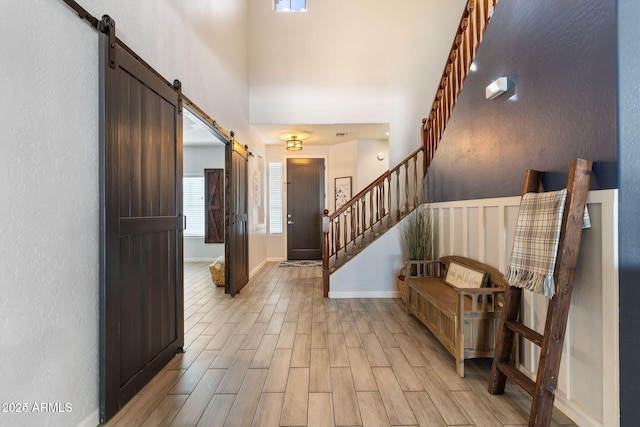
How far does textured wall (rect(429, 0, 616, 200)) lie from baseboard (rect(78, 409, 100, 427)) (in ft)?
9.23

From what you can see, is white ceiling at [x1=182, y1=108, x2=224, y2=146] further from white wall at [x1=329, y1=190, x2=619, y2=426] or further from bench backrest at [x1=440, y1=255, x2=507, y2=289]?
white wall at [x1=329, y1=190, x2=619, y2=426]

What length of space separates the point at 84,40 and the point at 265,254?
19.3 feet

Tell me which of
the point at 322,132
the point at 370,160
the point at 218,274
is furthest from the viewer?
the point at 370,160

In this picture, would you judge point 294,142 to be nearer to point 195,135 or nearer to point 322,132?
point 322,132

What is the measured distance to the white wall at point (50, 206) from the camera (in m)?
1.23

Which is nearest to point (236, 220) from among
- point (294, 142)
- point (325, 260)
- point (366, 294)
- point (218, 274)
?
point (218, 274)

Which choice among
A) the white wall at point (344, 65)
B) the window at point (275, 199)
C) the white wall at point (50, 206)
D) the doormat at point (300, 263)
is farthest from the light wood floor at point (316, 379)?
the window at point (275, 199)

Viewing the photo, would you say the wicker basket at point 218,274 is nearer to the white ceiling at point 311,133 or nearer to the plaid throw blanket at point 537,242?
the white ceiling at point 311,133

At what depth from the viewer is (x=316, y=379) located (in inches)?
85.6

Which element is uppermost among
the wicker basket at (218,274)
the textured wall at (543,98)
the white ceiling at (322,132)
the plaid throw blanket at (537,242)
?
the white ceiling at (322,132)

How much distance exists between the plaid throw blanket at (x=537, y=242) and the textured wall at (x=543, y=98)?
6.6 inches

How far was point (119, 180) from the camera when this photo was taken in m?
1.82

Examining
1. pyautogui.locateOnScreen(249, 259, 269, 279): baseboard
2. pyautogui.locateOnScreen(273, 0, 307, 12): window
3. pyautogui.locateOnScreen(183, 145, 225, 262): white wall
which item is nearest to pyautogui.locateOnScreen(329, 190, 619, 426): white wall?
pyautogui.locateOnScreen(249, 259, 269, 279): baseboard

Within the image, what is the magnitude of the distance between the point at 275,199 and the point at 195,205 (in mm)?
1893
